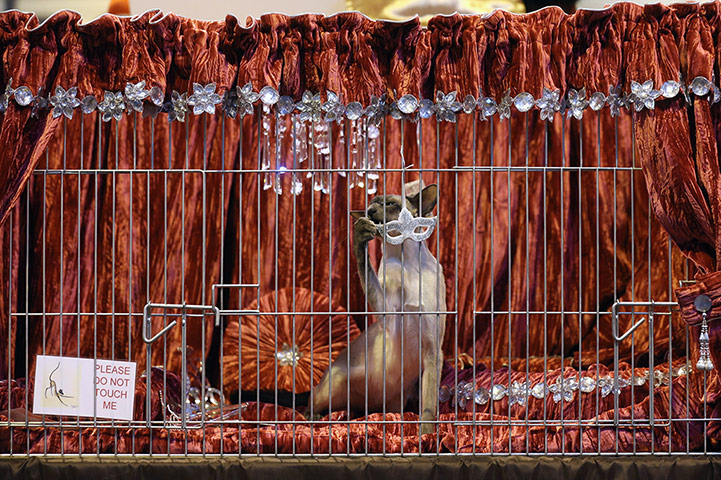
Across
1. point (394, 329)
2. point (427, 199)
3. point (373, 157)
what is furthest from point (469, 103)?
point (373, 157)

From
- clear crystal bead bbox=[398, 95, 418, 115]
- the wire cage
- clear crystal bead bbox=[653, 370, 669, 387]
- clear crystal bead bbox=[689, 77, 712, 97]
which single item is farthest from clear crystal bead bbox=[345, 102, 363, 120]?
clear crystal bead bbox=[653, 370, 669, 387]

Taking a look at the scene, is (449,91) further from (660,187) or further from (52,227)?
(52,227)

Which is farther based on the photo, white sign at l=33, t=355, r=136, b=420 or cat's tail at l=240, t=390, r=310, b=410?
cat's tail at l=240, t=390, r=310, b=410

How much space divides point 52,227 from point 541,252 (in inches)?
100

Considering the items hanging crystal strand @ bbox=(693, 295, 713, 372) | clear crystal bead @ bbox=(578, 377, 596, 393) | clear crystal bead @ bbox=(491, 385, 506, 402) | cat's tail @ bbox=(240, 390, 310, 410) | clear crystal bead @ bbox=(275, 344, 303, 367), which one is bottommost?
cat's tail @ bbox=(240, 390, 310, 410)

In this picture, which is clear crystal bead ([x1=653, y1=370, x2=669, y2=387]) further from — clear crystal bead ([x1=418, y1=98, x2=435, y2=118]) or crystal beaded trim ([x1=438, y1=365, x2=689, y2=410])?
clear crystal bead ([x1=418, y1=98, x2=435, y2=118])

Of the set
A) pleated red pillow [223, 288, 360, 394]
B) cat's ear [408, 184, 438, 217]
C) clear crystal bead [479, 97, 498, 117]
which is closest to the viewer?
clear crystal bead [479, 97, 498, 117]

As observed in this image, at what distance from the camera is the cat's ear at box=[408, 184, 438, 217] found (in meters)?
3.79

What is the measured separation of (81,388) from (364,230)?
1.24 m

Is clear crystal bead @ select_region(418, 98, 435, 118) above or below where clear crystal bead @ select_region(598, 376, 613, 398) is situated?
above

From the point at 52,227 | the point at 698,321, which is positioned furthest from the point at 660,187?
the point at 52,227

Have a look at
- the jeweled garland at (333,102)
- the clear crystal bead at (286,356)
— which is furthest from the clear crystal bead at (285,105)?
the clear crystal bead at (286,356)

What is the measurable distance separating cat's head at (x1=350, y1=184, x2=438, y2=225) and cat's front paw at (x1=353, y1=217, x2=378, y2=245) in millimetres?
62

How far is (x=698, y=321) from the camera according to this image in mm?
3201
